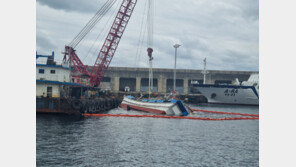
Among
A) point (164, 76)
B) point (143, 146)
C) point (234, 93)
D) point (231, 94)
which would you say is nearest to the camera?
point (143, 146)

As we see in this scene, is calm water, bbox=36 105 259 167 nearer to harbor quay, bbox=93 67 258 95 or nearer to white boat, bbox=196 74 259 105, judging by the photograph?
white boat, bbox=196 74 259 105

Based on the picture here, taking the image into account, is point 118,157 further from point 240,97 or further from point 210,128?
point 240,97

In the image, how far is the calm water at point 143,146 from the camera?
18.9 m

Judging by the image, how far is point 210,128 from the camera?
3438 centimetres

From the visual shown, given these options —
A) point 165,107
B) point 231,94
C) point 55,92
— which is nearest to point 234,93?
point 231,94

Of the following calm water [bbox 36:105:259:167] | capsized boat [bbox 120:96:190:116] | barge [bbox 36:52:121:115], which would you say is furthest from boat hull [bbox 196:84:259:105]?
calm water [bbox 36:105:259:167]

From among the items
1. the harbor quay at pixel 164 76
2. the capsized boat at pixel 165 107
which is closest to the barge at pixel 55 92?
the capsized boat at pixel 165 107

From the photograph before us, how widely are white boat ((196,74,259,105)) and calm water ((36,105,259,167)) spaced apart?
53374 millimetres

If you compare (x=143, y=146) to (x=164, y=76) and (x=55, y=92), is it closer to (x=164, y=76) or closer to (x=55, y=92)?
(x=55, y=92)

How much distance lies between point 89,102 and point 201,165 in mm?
32295

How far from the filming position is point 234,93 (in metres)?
84.1

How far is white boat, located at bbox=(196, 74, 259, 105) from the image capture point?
8319 centimetres

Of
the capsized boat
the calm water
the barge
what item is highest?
the barge

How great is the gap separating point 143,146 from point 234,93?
221 feet
